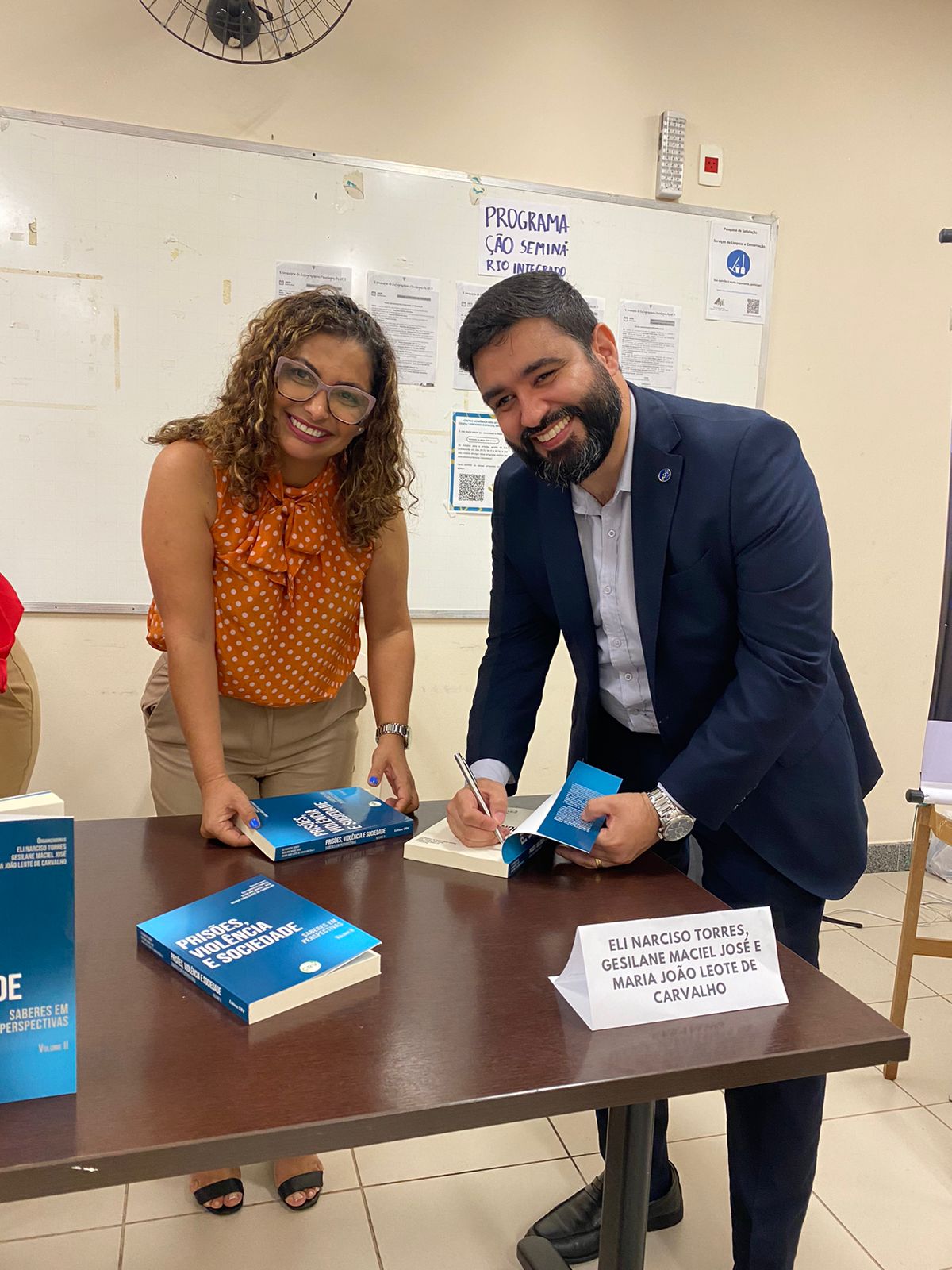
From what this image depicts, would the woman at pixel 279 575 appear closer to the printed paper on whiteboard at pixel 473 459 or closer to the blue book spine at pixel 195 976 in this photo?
the blue book spine at pixel 195 976

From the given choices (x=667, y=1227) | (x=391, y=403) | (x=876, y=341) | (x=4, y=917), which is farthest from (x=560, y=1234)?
(x=876, y=341)

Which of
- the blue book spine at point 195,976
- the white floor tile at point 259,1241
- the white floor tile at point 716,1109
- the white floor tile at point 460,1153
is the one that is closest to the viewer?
the blue book spine at point 195,976

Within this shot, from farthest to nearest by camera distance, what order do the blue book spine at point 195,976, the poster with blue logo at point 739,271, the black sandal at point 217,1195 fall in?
1. the poster with blue logo at point 739,271
2. the black sandal at point 217,1195
3. the blue book spine at point 195,976

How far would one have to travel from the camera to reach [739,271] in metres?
3.17

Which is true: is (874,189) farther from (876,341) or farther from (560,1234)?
(560,1234)

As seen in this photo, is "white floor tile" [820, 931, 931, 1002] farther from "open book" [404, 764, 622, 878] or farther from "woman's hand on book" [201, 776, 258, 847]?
"woman's hand on book" [201, 776, 258, 847]

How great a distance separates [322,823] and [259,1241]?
0.88 m

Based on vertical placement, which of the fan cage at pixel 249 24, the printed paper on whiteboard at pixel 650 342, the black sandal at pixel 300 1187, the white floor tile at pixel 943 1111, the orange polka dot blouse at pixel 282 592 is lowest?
the white floor tile at pixel 943 1111

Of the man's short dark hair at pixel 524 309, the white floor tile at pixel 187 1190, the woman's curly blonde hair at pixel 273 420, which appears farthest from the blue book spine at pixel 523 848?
the white floor tile at pixel 187 1190

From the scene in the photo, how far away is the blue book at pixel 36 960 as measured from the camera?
75 centimetres

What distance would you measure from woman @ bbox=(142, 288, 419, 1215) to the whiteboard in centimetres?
111

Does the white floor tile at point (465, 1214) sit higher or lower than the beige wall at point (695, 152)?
lower

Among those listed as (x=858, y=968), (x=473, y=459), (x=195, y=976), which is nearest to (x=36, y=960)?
(x=195, y=976)

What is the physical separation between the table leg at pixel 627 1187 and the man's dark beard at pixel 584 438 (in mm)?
846
